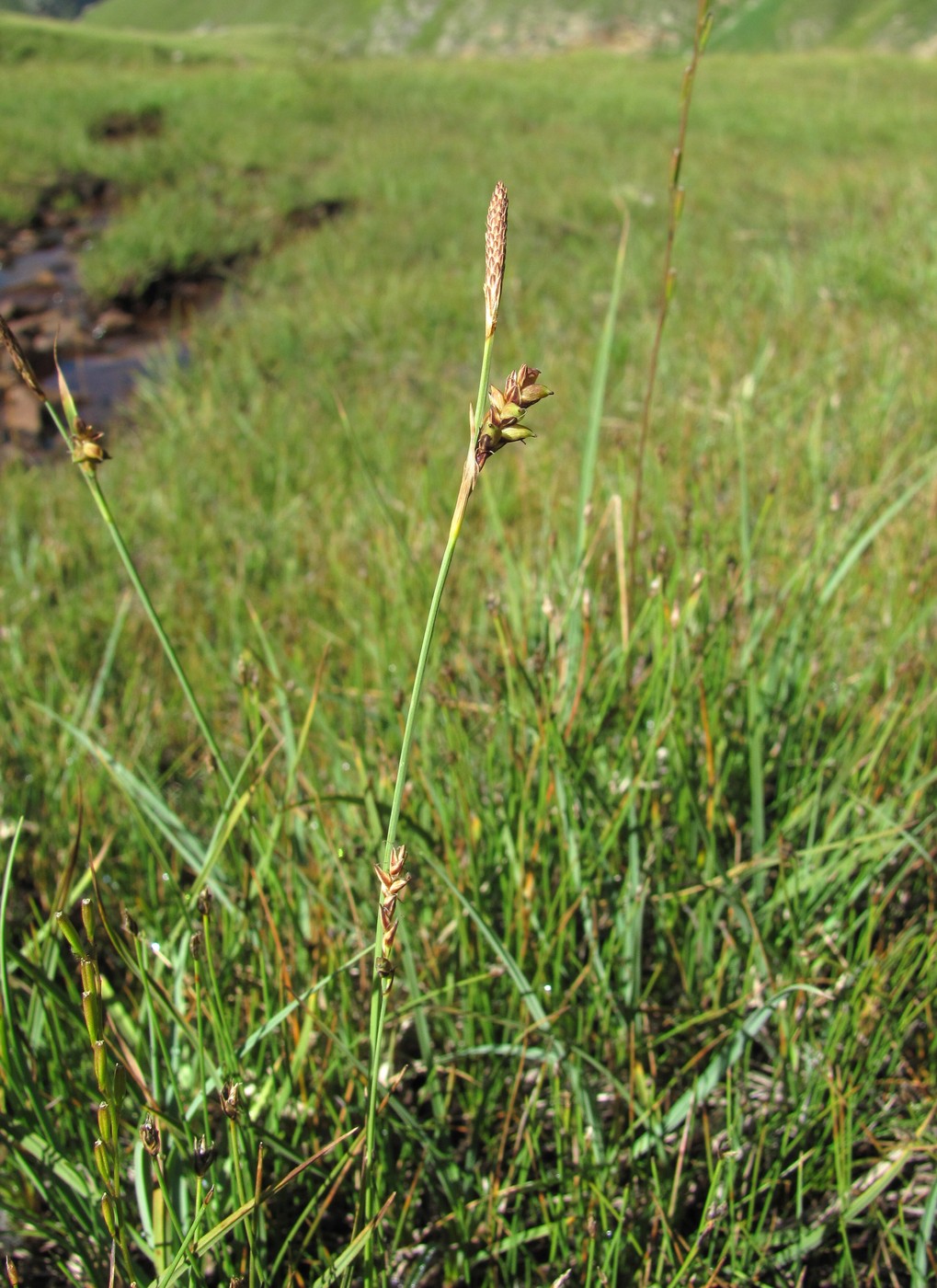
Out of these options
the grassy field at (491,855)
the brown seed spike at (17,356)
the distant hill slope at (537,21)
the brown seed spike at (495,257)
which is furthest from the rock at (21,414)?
the distant hill slope at (537,21)

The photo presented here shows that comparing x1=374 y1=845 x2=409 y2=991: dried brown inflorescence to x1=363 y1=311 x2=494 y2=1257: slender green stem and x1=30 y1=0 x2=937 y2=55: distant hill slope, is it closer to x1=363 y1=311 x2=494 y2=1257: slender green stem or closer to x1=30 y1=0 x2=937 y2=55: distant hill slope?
x1=363 y1=311 x2=494 y2=1257: slender green stem

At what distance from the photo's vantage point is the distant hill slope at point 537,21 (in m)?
53.8

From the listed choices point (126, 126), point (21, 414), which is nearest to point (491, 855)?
point (21, 414)

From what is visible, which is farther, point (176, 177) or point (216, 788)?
point (176, 177)

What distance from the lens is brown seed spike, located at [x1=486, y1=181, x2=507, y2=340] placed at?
40 centimetres

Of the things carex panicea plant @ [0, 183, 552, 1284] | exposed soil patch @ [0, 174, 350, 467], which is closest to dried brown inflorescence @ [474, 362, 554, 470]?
carex panicea plant @ [0, 183, 552, 1284]

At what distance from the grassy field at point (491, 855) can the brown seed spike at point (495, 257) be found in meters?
0.41

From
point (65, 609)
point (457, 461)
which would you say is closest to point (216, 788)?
point (65, 609)

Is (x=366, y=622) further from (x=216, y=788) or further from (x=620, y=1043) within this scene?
(x=620, y=1043)

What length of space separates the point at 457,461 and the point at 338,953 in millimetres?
2096

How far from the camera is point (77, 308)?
549 cm

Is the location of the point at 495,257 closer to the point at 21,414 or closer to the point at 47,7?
the point at 21,414

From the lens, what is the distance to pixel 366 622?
1.93 m

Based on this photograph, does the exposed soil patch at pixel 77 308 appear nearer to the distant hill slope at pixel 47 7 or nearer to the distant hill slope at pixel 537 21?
the distant hill slope at pixel 537 21
